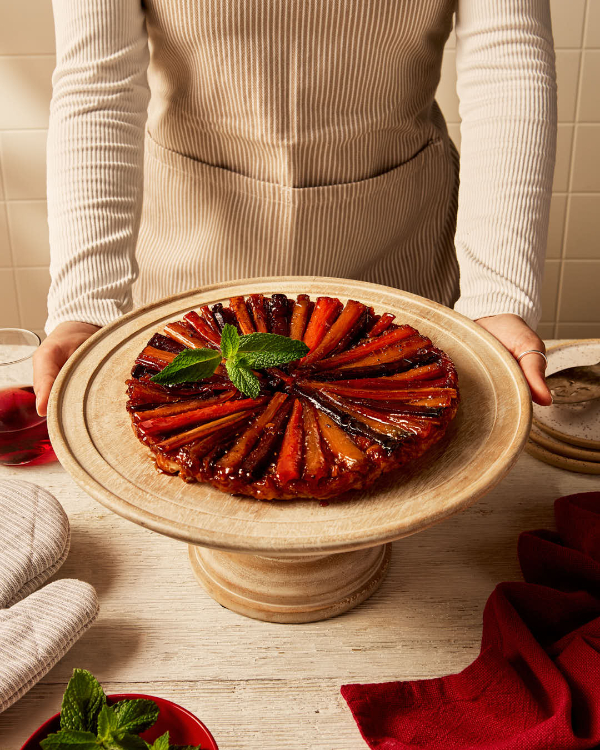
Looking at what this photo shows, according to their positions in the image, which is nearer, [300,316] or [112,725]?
[112,725]

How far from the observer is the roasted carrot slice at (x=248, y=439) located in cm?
104

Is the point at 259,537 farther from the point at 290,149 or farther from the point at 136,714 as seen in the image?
the point at 290,149

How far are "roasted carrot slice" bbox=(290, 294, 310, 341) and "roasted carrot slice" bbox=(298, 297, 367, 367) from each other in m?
0.02

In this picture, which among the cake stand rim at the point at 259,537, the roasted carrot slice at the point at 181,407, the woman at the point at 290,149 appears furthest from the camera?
the woman at the point at 290,149

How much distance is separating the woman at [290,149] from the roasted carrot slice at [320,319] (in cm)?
35

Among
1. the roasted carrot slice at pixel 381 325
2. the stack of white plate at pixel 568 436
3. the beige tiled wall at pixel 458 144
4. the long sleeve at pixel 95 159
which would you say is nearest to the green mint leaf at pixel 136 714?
the roasted carrot slice at pixel 381 325

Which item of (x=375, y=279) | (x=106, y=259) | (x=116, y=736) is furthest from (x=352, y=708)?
(x=375, y=279)

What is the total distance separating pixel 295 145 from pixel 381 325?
67 centimetres

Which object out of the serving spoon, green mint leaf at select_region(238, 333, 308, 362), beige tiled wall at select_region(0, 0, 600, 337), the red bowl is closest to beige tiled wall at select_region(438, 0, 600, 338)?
beige tiled wall at select_region(0, 0, 600, 337)

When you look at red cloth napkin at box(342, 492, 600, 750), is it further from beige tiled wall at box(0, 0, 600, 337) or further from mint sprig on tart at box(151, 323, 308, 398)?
beige tiled wall at box(0, 0, 600, 337)

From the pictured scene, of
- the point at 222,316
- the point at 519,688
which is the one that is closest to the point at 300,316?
the point at 222,316

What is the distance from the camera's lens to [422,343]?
1.29 metres

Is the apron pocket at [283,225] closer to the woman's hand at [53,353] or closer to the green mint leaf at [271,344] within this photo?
the woman's hand at [53,353]

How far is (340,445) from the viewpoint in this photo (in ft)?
3.54
